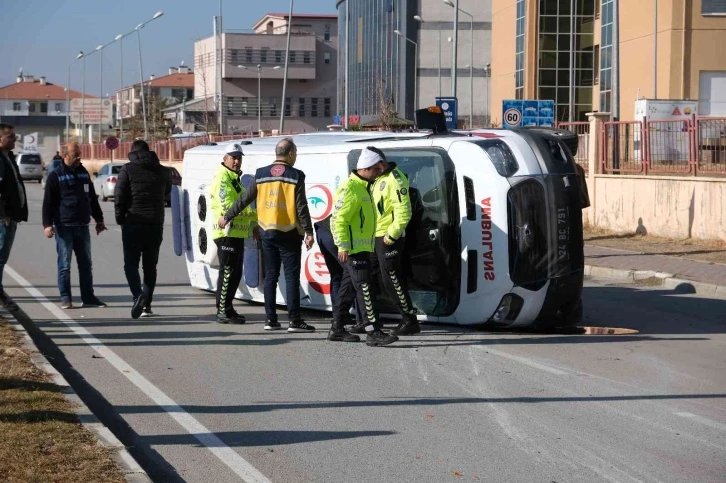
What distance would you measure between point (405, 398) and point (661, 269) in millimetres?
9593

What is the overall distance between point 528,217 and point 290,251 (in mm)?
2409

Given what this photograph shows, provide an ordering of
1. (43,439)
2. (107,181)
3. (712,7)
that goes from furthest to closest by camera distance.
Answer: (712,7) < (107,181) < (43,439)

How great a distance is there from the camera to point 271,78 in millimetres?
108500

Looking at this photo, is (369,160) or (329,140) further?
(329,140)

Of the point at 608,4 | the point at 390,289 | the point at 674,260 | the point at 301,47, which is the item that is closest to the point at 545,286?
the point at 390,289

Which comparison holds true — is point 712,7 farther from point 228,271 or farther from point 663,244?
point 228,271

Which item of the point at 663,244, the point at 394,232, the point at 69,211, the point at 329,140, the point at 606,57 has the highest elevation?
the point at 606,57

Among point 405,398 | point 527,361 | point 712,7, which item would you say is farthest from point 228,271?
point 712,7

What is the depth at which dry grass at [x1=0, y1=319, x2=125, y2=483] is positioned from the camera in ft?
18.0

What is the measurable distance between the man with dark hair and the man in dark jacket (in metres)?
1.03

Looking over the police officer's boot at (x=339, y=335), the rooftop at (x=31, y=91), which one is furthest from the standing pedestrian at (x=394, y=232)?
the rooftop at (x=31, y=91)

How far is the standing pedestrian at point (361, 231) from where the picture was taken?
32.8ft

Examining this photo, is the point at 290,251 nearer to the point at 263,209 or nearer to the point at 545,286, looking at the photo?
the point at 263,209

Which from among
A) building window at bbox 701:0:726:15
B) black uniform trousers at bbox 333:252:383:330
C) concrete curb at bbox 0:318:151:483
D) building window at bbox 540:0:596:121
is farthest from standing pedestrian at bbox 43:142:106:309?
building window at bbox 540:0:596:121
